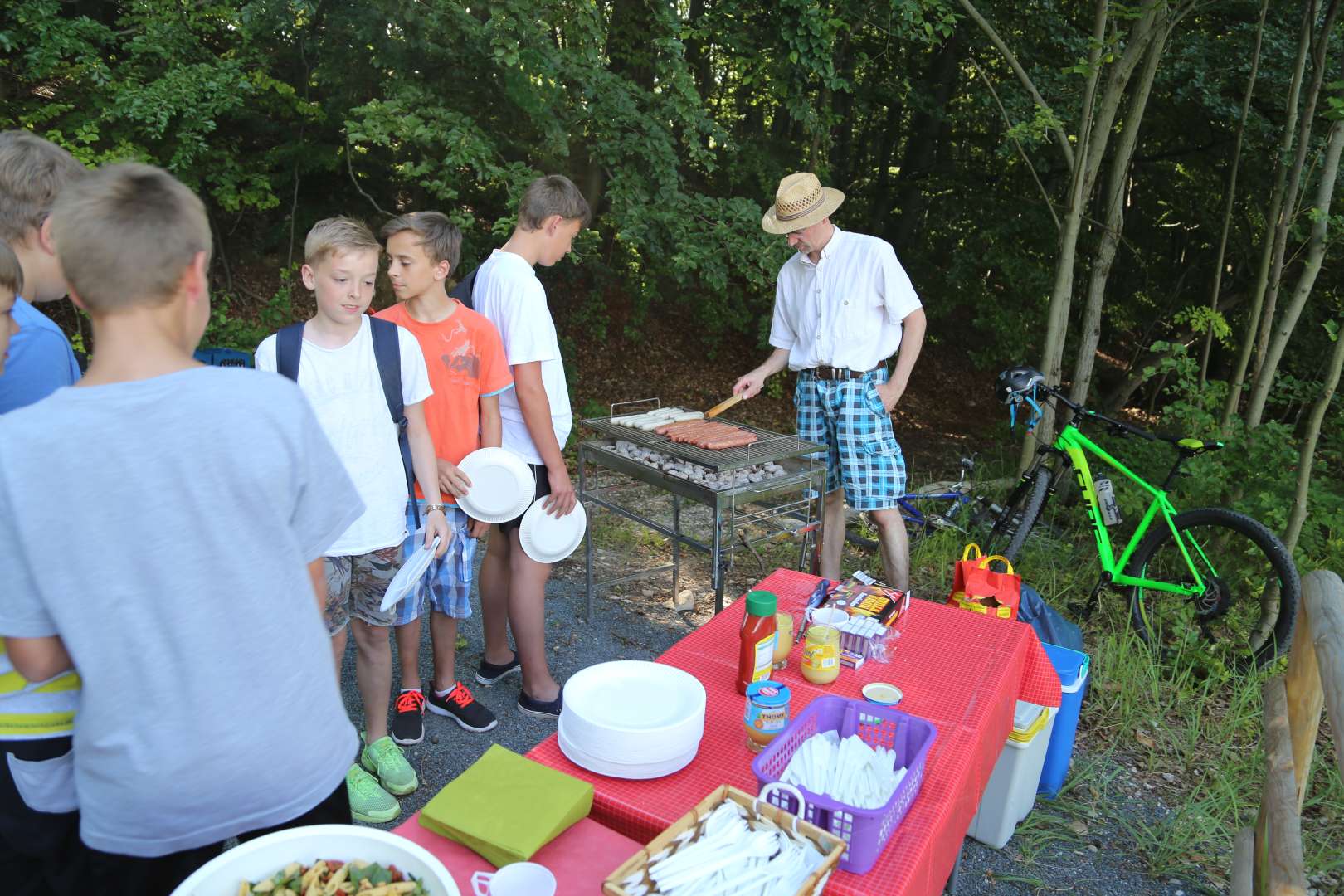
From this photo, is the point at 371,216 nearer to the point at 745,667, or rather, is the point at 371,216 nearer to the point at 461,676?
the point at 461,676

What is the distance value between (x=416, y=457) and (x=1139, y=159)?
28.6 feet

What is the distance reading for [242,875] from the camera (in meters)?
1.29

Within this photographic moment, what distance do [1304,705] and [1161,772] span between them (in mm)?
1485

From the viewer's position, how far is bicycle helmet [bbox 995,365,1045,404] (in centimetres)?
480

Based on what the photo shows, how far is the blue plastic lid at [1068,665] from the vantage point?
308 cm

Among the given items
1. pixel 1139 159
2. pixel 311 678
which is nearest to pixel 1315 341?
pixel 1139 159

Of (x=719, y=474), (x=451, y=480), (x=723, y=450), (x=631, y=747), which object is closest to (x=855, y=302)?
(x=723, y=450)

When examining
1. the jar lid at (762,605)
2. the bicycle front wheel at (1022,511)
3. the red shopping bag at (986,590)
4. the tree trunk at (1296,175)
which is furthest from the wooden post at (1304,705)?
the tree trunk at (1296,175)

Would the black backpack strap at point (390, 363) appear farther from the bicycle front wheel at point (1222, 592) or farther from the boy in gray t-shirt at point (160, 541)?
the bicycle front wheel at point (1222, 592)

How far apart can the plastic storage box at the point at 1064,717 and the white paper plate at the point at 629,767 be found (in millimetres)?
1780

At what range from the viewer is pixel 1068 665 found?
309 centimetres

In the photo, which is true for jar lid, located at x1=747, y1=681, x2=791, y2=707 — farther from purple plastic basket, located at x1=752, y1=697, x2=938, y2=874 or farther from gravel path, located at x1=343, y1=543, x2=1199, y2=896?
gravel path, located at x1=343, y1=543, x2=1199, y2=896

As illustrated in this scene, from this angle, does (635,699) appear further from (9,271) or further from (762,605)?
(9,271)

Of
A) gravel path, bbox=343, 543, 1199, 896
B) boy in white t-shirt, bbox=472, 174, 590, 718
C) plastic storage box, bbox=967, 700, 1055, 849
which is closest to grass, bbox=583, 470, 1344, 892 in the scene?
gravel path, bbox=343, 543, 1199, 896
